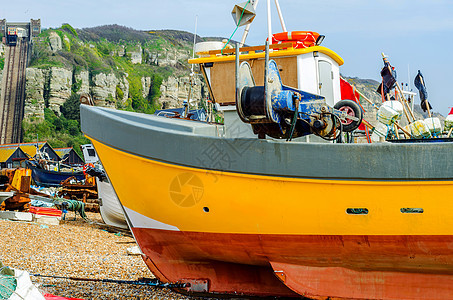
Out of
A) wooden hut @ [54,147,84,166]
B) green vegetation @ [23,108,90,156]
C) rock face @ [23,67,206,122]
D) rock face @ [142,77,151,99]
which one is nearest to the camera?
wooden hut @ [54,147,84,166]

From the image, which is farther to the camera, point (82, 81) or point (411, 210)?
point (82, 81)

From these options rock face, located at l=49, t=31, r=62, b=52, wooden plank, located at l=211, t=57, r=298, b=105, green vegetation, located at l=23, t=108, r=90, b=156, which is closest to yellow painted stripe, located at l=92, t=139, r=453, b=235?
wooden plank, located at l=211, t=57, r=298, b=105

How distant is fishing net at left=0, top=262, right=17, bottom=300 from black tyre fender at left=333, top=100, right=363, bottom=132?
3.78 m

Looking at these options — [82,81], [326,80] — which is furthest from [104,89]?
[326,80]

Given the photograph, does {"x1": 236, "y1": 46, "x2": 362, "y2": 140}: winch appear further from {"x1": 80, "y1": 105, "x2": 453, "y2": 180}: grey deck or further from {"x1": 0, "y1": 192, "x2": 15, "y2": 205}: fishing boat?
{"x1": 0, "y1": 192, "x2": 15, "y2": 205}: fishing boat

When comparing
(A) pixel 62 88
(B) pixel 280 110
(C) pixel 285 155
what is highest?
(A) pixel 62 88

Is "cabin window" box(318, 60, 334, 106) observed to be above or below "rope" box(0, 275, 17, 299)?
above

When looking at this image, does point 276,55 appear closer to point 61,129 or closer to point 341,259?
point 341,259

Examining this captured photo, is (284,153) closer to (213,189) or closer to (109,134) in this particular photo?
(213,189)

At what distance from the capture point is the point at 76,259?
8617mm

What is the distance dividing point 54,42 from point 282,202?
329 ft

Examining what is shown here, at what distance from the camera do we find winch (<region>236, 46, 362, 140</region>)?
4566mm

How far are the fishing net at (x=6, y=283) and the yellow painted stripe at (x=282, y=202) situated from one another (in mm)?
1628

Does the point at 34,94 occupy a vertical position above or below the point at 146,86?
below
